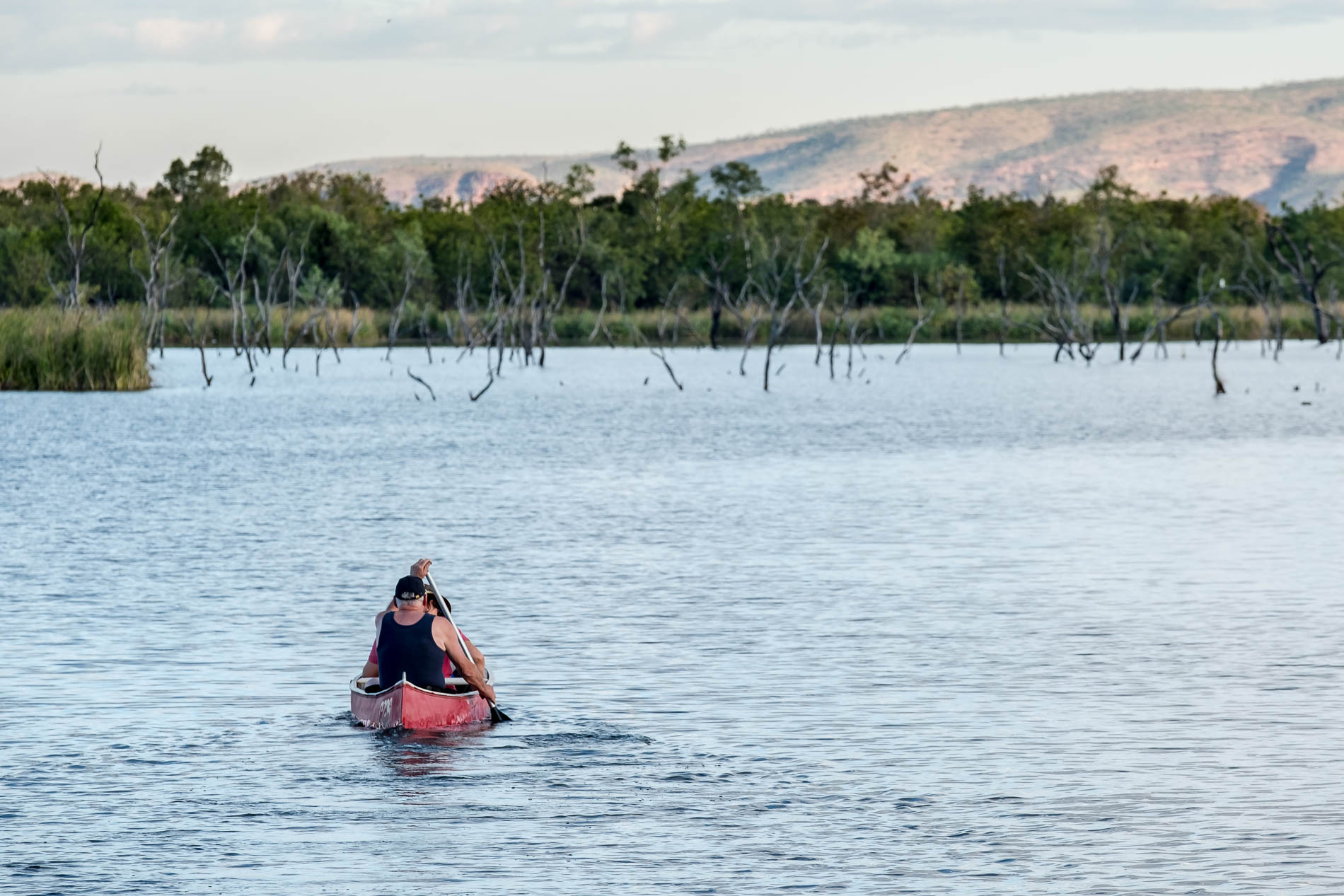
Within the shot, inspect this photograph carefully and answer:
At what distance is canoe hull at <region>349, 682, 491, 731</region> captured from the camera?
14.0m

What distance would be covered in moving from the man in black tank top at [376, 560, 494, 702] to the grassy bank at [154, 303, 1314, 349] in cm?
10725

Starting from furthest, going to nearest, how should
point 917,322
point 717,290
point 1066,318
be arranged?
point 717,290 < point 917,322 < point 1066,318

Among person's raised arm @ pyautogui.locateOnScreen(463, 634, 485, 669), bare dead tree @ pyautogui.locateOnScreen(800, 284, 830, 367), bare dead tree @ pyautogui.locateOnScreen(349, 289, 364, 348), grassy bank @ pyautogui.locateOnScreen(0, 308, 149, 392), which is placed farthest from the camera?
bare dead tree @ pyautogui.locateOnScreen(349, 289, 364, 348)

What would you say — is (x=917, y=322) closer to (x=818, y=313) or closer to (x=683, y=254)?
(x=683, y=254)

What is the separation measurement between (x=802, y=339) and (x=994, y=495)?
358 ft

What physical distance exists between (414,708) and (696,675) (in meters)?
3.15

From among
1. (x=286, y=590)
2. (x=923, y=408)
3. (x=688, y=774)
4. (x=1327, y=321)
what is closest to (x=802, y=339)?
(x=1327, y=321)

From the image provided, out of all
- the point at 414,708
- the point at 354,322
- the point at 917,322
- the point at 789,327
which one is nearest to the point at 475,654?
the point at 414,708

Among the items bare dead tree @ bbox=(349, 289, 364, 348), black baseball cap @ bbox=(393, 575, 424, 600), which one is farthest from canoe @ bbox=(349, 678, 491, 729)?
bare dead tree @ bbox=(349, 289, 364, 348)

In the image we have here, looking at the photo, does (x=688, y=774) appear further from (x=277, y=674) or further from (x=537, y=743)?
(x=277, y=674)

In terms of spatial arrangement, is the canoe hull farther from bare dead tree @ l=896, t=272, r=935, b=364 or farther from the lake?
bare dead tree @ l=896, t=272, r=935, b=364

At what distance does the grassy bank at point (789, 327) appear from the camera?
12738 centimetres

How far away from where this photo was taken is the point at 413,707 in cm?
1404

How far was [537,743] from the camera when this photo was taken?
13805mm
